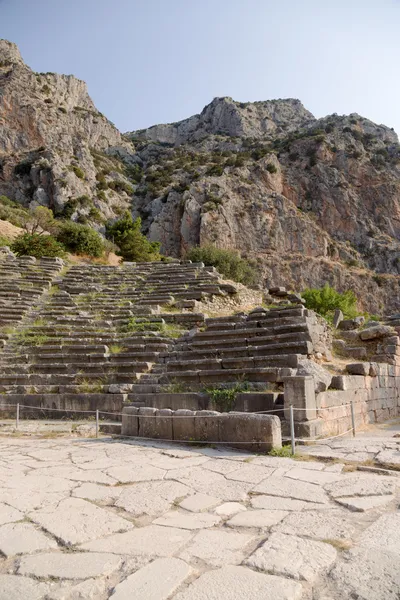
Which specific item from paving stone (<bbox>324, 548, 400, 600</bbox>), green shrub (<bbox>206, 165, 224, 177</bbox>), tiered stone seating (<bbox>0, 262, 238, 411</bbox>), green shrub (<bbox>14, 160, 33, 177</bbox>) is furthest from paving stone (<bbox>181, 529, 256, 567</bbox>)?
green shrub (<bbox>14, 160, 33, 177</bbox>)

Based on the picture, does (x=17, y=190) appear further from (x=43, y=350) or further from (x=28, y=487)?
(x=28, y=487)

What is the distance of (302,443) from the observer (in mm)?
6227

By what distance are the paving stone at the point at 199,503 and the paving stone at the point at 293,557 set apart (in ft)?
2.61

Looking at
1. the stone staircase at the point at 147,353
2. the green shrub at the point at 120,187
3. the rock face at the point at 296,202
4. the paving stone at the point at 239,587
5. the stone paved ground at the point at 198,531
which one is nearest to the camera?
the paving stone at the point at 239,587

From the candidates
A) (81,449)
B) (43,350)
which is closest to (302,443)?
(81,449)

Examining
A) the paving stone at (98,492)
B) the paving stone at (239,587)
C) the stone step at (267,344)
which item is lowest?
the paving stone at (98,492)

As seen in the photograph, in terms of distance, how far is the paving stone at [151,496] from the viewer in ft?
11.3

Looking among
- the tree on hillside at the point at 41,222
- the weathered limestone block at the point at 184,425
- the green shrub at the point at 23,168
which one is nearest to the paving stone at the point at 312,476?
the weathered limestone block at the point at 184,425

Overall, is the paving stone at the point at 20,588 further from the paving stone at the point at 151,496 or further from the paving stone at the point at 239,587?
the paving stone at the point at 151,496

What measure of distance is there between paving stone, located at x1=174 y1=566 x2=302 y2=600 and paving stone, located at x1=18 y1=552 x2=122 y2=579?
526 millimetres

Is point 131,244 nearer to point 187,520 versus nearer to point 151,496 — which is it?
point 151,496

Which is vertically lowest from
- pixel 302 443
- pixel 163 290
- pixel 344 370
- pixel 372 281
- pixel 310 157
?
pixel 302 443

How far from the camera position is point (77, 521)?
3.14m

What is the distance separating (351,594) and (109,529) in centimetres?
164
